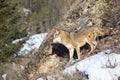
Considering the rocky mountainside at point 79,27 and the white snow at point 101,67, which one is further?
the rocky mountainside at point 79,27

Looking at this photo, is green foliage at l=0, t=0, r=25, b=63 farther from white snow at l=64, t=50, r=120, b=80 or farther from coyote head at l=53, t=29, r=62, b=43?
white snow at l=64, t=50, r=120, b=80

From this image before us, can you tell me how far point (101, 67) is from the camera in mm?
8180

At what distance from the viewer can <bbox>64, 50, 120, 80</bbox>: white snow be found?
788cm

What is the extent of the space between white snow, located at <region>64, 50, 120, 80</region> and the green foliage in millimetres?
12078

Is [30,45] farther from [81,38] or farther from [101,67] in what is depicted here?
[101,67]

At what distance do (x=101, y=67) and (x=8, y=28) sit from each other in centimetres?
1358

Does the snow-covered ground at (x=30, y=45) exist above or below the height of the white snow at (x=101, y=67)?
below

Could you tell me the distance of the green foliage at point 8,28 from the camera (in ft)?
69.1

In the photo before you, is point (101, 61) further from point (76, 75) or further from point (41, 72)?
point (41, 72)

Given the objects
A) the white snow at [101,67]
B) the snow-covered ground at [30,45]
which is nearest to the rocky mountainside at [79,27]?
the white snow at [101,67]

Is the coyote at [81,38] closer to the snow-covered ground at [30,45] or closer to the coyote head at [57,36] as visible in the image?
the coyote head at [57,36]

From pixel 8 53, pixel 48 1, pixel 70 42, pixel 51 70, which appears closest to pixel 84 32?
pixel 70 42

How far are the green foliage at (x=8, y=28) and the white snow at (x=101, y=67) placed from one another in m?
12.1

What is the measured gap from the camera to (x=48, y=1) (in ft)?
367
